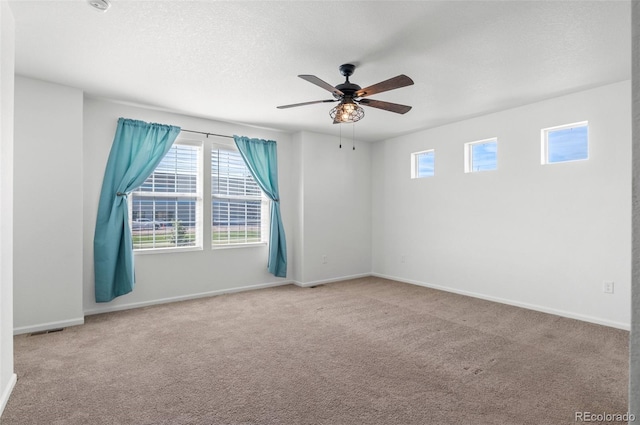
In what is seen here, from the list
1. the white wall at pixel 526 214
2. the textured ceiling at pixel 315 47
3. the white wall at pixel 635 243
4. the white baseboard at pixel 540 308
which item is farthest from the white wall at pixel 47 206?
the white baseboard at pixel 540 308

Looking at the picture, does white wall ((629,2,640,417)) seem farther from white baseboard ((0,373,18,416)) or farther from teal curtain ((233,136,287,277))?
teal curtain ((233,136,287,277))

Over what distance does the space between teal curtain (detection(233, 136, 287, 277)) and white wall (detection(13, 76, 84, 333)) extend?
222 centimetres

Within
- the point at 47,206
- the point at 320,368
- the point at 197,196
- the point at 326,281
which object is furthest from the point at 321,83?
the point at 326,281

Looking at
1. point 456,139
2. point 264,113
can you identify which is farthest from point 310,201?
point 456,139

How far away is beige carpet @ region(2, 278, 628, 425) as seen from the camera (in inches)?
82.7

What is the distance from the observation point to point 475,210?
191 inches

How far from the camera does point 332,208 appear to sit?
5.94 metres

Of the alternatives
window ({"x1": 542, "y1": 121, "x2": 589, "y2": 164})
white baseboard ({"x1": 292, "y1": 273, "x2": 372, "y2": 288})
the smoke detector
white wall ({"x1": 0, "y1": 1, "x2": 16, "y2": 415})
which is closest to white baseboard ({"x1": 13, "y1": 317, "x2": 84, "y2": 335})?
white wall ({"x1": 0, "y1": 1, "x2": 16, "y2": 415})

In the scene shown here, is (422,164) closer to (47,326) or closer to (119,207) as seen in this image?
(119,207)

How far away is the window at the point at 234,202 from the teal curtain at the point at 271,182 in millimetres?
156

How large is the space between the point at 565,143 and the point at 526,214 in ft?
3.10

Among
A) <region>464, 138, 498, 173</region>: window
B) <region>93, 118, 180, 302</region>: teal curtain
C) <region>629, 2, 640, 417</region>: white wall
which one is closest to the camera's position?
<region>629, 2, 640, 417</region>: white wall

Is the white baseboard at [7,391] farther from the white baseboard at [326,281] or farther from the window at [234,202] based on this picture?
the white baseboard at [326,281]

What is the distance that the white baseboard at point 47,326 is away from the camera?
11.1ft
